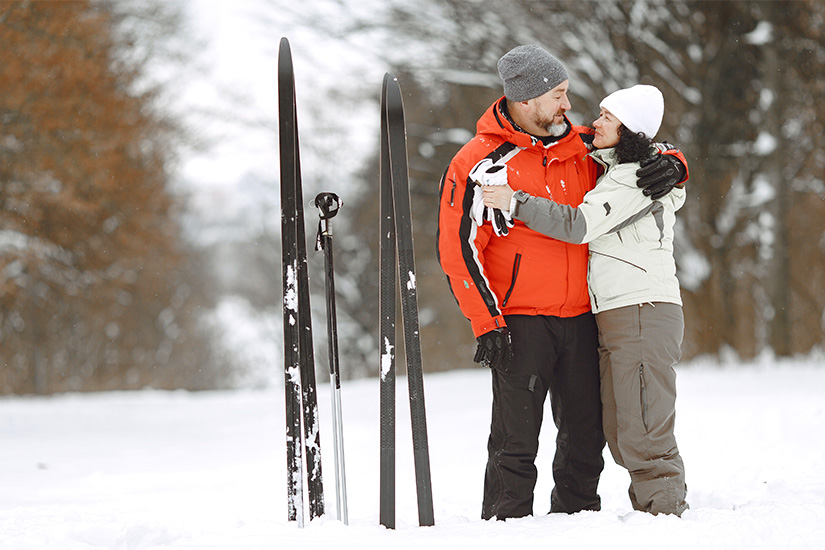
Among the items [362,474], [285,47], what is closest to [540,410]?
[285,47]

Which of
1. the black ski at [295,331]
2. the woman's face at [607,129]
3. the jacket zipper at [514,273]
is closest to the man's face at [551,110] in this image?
the woman's face at [607,129]

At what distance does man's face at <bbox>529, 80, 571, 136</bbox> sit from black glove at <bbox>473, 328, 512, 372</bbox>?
768 mm

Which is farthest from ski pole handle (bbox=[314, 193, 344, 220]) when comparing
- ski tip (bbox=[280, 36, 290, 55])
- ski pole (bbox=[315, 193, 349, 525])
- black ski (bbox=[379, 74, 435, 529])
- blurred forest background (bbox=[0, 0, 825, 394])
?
blurred forest background (bbox=[0, 0, 825, 394])

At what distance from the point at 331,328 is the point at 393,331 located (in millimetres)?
215

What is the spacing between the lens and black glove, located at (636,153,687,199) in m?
2.79

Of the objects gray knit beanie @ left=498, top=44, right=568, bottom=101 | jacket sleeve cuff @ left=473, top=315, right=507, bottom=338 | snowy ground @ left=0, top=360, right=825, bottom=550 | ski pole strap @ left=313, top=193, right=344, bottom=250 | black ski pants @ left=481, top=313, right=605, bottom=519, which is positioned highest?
gray knit beanie @ left=498, top=44, right=568, bottom=101

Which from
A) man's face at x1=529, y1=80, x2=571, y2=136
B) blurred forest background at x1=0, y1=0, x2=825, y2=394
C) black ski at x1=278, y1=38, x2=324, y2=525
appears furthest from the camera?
blurred forest background at x1=0, y1=0, x2=825, y2=394

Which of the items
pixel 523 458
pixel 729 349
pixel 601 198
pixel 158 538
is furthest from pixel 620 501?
pixel 729 349

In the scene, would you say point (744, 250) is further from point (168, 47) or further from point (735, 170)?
point (168, 47)

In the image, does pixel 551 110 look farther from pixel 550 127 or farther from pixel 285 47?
pixel 285 47

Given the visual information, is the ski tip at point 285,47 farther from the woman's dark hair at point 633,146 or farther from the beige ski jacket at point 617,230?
the woman's dark hair at point 633,146

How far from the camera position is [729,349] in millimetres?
12094

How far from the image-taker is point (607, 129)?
9.59 ft

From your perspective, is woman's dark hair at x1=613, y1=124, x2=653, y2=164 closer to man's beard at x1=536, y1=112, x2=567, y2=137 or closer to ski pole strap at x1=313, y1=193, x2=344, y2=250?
man's beard at x1=536, y1=112, x2=567, y2=137
